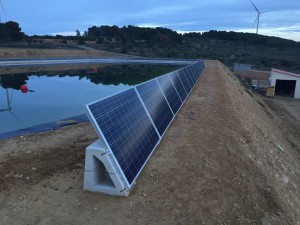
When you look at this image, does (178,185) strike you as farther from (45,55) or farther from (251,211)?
(45,55)

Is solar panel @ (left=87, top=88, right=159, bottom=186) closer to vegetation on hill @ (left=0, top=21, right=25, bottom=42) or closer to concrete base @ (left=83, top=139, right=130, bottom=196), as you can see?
concrete base @ (left=83, top=139, right=130, bottom=196)

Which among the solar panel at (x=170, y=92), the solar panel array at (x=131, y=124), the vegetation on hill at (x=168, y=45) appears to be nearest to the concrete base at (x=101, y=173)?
the solar panel array at (x=131, y=124)

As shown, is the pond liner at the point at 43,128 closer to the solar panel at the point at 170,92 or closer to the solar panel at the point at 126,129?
the solar panel at the point at 170,92

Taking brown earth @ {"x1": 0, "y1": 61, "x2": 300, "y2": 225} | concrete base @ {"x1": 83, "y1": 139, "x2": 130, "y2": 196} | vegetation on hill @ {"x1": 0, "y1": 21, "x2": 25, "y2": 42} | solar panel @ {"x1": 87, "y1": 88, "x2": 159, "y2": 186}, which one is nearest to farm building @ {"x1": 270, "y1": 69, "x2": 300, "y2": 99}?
brown earth @ {"x1": 0, "y1": 61, "x2": 300, "y2": 225}

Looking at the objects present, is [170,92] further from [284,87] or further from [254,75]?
[254,75]

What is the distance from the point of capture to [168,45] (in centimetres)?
10431

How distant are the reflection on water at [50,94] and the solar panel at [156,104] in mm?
7806

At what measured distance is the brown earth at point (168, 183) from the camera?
316 inches

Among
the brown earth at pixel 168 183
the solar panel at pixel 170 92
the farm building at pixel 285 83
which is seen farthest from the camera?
the farm building at pixel 285 83

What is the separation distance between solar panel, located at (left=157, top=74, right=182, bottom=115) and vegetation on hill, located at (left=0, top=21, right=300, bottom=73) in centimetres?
6349

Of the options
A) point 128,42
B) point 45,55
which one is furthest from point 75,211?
point 128,42

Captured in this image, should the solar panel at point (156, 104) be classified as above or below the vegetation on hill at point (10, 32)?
below

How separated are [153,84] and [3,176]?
7389 mm

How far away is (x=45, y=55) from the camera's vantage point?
69812 mm
